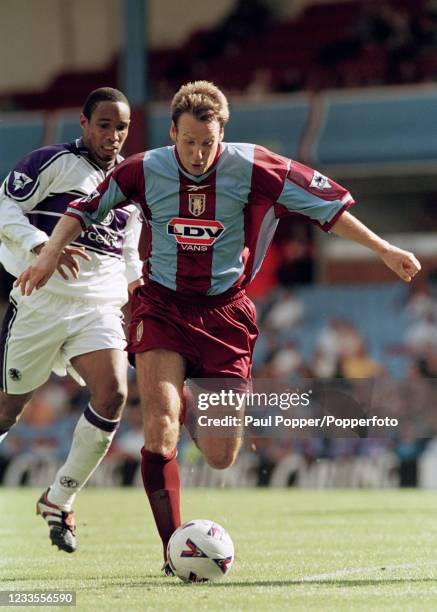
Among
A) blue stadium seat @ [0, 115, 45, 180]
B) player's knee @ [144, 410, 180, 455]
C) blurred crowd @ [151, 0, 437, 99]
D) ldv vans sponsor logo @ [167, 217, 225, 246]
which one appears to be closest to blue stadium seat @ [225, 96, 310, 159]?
blurred crowd @ [151, 0, 437, 99]

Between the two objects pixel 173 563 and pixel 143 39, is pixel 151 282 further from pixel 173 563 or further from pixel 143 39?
pixel 143 39

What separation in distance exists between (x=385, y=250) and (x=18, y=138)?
50.3 feet

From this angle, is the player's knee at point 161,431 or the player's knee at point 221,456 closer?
the player's knee at point 161,431

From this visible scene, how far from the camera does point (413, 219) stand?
20.5 m

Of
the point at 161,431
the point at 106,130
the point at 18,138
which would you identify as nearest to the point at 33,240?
the point at 106,130

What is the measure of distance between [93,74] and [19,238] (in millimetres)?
18729

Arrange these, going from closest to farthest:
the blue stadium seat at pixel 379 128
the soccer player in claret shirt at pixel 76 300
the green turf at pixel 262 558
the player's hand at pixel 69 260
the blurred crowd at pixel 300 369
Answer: the green turf at pixel 262 558 < the player's hand at pixel 69 260 < the soccer player in claret shirt at pixel 76 300 < the blurred crowd at pixel 300 369 < the blue stadium seat at pixel 379 128

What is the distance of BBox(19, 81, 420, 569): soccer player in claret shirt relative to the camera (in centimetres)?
550

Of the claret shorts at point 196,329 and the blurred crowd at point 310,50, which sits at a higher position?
the blurred crowd at point 310,50

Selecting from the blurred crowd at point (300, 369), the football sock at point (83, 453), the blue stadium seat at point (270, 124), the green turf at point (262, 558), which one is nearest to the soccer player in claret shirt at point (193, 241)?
the green turf at point (262, 558)

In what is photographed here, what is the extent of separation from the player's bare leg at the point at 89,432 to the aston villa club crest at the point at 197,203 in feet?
4.22

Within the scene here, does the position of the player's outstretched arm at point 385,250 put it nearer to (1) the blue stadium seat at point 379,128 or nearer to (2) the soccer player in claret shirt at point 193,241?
(2) the soccer player in claret shirt at point 193,241

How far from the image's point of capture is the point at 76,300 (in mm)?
6770

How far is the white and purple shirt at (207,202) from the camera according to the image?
5.62 metres
